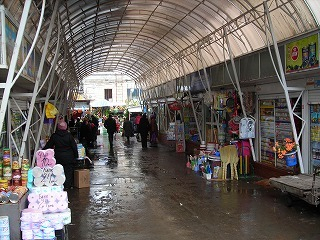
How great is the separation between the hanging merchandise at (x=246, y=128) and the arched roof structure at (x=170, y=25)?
2.47 meters

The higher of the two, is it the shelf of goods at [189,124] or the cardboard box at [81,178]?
the shelf of goods at [189,124]

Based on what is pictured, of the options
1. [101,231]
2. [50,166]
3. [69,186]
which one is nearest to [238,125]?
[69,186]

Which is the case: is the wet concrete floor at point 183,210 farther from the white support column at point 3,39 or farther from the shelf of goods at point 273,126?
the white support column at point 3,39

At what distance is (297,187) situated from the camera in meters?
8.16

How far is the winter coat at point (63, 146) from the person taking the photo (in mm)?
9508

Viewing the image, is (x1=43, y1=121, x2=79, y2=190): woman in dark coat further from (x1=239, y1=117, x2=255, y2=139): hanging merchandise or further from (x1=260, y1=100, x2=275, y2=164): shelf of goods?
(x1=260, y1=100, x2=275, y2=164): shelf of goods

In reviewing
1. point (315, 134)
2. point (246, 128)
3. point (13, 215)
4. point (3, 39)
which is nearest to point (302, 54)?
point (315, 134)

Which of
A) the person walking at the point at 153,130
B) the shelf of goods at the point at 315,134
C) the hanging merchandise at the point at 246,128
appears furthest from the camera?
the person walking at the point at 153,130

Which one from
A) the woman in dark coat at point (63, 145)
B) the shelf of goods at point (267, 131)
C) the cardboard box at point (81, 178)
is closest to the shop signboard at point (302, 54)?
the shelf of goods at point (267, 131)

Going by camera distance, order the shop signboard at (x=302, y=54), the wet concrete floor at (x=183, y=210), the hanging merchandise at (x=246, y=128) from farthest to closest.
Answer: the hanging merchandise at (x=246, y=128) → the shop signboard at (x=302, y=54) → the wet concrete floor at (x=183, y=210)

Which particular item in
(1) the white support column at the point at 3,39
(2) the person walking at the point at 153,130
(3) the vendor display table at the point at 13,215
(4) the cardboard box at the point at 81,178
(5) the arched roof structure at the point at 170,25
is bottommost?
(4) the cardboard box at the point at 81,178

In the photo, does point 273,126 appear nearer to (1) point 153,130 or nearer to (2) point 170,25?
(2) point 170,25

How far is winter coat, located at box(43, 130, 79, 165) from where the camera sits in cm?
951

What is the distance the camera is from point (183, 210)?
27.9 ft
